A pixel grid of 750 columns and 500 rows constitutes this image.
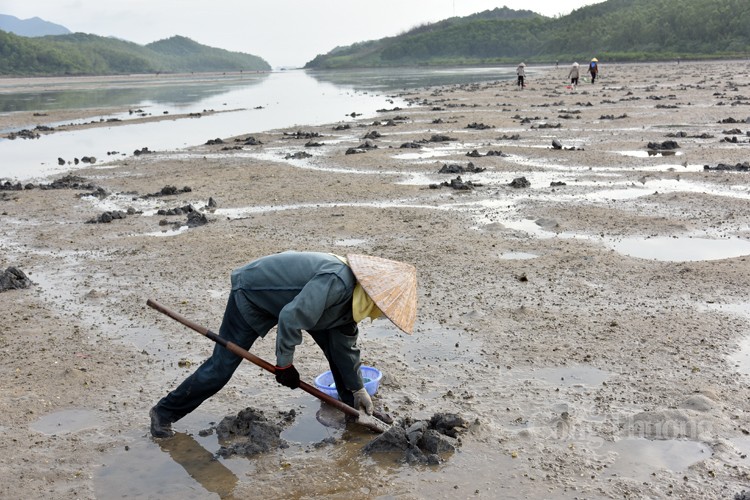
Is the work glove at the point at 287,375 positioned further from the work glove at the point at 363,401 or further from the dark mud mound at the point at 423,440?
the dark mud mound at the point at 423,440

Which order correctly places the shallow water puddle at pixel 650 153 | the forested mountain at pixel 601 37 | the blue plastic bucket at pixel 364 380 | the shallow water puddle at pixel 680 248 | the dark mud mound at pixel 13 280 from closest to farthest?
the blue plastic bucket at pixel 364 380 → the dark mud mound at pixel 13 280 → the shallow water puddle at pixel 680 248 → the shallow water puddle at pixel 650 153 → the forested mountain at pixel 601 37

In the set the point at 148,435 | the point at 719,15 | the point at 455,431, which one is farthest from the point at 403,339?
the point at 719,15

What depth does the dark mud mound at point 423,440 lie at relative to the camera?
183 inches

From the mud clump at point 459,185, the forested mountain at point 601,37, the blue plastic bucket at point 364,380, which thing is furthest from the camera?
the forested mountain at point 601,37

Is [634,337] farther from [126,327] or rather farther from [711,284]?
[126,327]

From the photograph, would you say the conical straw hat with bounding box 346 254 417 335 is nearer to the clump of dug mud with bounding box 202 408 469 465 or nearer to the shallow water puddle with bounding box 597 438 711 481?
the clump of dug mud with bounding box 202 408 469 465

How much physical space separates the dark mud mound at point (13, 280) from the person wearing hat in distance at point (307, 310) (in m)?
3.90

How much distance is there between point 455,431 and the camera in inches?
189

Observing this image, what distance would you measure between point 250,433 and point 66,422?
4.43 ft

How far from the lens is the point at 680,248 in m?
8.71

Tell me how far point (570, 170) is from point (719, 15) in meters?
61.8

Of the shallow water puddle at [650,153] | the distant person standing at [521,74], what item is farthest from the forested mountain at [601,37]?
the shallow water puddle at [650,153]

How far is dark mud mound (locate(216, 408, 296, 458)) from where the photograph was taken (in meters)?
4.82

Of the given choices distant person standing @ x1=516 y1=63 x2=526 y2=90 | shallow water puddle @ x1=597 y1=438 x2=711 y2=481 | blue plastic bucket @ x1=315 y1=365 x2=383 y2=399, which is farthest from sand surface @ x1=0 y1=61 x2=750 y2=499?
distant person standing @ x1=516 y1=63 x2=526 y2=90
